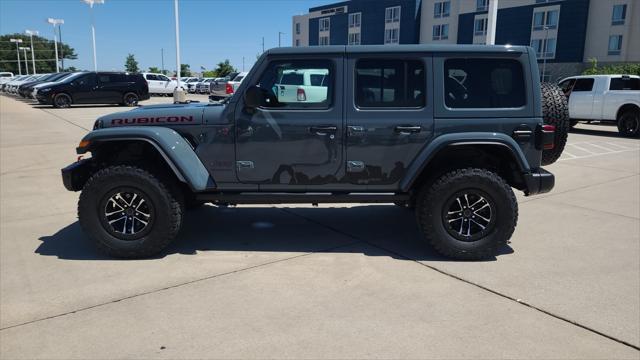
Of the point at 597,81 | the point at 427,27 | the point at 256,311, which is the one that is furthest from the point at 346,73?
the point at 427,27

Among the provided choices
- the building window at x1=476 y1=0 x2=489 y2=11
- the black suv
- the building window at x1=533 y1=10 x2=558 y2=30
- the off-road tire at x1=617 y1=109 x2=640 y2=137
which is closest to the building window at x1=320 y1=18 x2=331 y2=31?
the building window at x1=476 y1=0 x2=489 y2=11

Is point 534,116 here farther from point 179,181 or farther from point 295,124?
point 179,181

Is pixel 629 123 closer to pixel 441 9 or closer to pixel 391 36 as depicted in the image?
pixel 441 9

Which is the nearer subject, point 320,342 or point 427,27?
point 320,342

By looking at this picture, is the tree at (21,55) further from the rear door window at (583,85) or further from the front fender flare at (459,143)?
the front fender flare at (459,143)

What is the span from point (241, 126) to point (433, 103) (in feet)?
5.62

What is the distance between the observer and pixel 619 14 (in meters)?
43.5

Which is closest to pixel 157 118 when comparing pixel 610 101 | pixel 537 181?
pixel 537 181

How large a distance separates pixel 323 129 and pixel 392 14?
64.3 meters

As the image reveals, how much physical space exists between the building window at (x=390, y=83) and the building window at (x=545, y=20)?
50.4m

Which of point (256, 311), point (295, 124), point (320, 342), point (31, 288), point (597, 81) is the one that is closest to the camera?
point (320, 342)

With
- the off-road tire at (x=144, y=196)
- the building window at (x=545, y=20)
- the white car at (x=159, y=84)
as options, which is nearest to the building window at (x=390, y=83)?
the off-road tire at (x=144, y=196)

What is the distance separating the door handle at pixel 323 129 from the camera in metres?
4.44

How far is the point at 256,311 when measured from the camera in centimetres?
354
